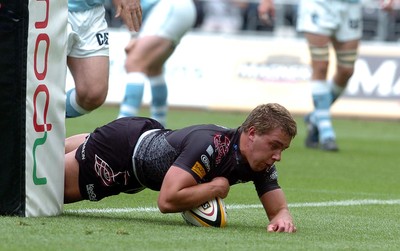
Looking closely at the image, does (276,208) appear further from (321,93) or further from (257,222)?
(321,93)

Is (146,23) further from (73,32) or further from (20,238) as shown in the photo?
(20,238)

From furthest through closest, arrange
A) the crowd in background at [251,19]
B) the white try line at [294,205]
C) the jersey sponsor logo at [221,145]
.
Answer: the crowd in background at [251,19] < the white try line at [294,205] < the jersey sponsor logo at [221,145]

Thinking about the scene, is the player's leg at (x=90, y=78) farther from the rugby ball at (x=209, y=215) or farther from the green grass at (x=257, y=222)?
A: the rugby ball at (x=209, y=215)

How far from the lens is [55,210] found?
6.57 metres

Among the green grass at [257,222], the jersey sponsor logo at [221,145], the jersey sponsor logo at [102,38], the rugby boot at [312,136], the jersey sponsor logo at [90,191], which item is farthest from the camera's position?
the rugby boot at [312,136]

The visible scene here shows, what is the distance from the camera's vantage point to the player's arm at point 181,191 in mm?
6195

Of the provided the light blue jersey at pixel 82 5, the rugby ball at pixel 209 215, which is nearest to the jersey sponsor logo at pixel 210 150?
the rugby ball at pixel 209 215

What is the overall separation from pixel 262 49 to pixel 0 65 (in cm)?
1305

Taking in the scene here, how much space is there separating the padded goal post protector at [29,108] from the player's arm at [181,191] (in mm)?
699

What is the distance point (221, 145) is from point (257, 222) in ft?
2.24

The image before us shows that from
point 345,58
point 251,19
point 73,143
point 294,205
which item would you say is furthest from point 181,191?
point 251,19

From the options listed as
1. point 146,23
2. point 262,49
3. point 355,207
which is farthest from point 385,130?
point 355,207

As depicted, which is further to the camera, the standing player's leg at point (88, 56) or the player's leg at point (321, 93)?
the player's leg at point (321, 93)

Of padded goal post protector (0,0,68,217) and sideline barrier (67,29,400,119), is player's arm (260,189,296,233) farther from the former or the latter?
sideline barrier (67,29,400,119)
